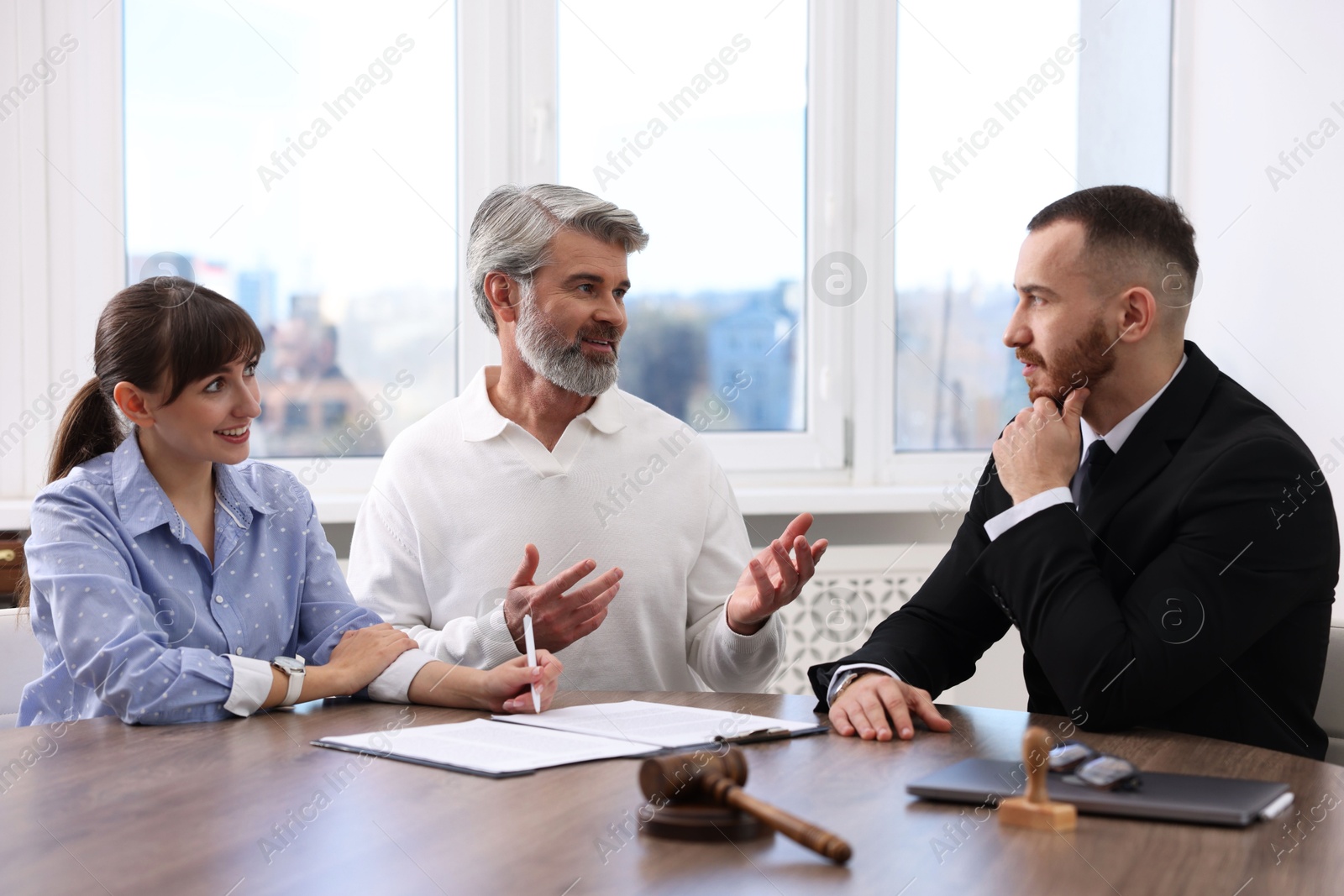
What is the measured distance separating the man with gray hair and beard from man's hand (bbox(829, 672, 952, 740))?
17.1 inches

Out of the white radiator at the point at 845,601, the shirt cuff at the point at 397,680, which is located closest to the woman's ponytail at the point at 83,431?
the shirt cuff at the point at 397,680

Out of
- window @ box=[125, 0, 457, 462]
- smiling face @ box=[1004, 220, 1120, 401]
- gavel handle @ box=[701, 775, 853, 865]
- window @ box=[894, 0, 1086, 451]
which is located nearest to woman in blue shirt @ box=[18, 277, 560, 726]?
gavel handle @ box=[701, 775, 853, 865]

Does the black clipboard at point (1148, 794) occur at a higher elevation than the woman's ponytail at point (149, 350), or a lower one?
lower

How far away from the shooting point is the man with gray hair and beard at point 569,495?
6.68 ft

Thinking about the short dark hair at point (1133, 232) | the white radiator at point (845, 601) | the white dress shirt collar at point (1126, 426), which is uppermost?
the short dark hair at point (1133, 232)

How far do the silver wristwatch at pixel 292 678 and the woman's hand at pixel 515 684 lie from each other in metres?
0.24

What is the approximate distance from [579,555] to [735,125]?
1.62 m

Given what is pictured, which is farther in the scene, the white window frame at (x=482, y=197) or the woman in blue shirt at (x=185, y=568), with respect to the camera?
the white window frame at (x=482, y=197)

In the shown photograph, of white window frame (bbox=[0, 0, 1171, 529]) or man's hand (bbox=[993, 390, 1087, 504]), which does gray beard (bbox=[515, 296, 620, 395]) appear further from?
white window frame (bbox=[0, 0, 1171, 529])

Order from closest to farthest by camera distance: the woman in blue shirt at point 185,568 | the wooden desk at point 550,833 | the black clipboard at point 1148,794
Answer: the wooden desk at point 550,833, the black clipboard at point 1148,794, the woman in blue shirt at point 185,568

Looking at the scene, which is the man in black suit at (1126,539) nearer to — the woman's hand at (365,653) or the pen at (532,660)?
the pen at (532,660)

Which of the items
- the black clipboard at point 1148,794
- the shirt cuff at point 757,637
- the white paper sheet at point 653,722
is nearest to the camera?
the black clipboard at point 1148,794

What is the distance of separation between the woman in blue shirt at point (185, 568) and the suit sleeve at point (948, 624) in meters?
0.49

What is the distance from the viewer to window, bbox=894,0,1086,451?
3314 millimetres
